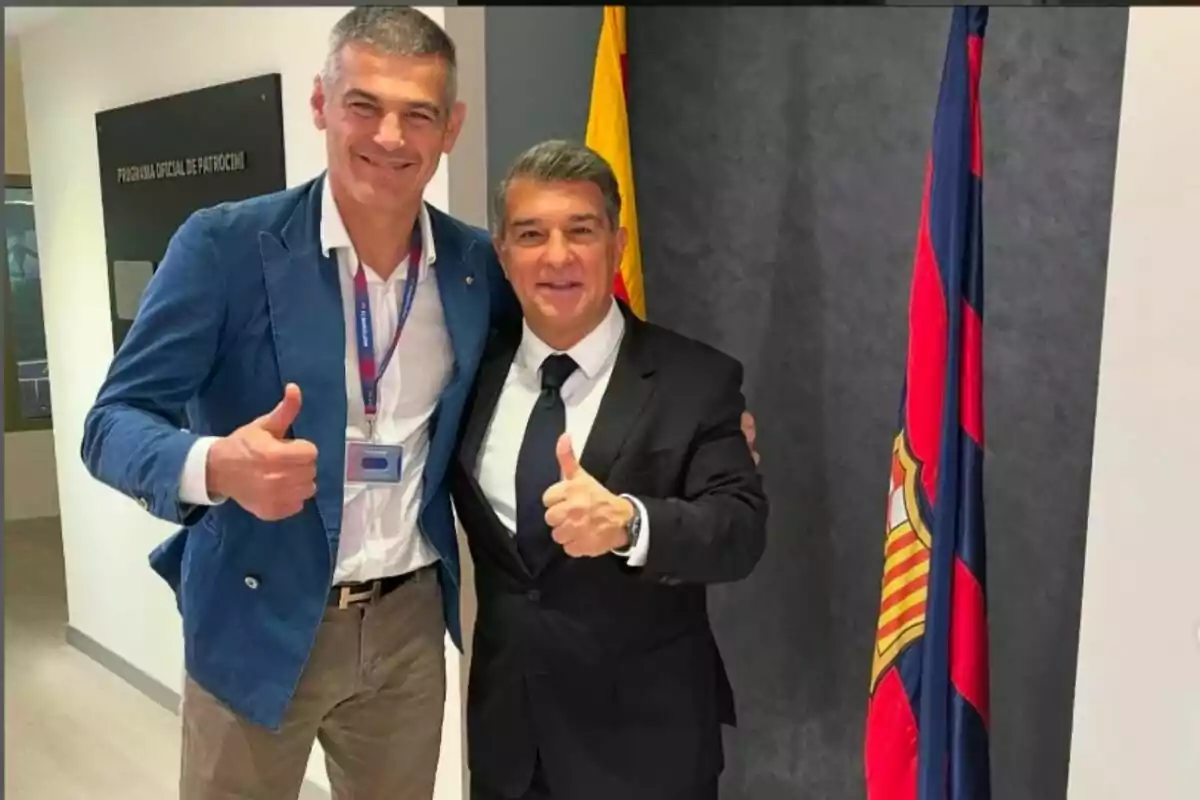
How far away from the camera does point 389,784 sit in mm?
1451

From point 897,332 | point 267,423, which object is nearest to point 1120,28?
point 897,332

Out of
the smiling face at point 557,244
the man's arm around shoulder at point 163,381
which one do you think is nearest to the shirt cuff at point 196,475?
the man's arm around shoulder at point 163,381

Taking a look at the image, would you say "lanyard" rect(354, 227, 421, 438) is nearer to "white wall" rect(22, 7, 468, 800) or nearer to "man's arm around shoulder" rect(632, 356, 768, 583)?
"man's arm around shoulder" rect(632, 356, 768, 583)

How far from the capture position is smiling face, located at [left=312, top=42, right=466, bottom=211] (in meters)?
1.17

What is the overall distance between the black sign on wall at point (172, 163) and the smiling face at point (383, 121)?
0.90m

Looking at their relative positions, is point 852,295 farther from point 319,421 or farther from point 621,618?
point 319,421

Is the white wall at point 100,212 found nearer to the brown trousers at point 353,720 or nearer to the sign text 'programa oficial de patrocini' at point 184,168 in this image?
the sign text 'programa oficial de patrocini' at point 184,168

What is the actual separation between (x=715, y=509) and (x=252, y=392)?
535 mm

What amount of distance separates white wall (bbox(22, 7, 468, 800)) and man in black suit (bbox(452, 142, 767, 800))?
64cm

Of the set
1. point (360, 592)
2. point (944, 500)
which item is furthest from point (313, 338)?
point (944, 500)

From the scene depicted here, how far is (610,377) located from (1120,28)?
0.80m

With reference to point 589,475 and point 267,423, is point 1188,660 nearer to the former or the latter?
point 589,475

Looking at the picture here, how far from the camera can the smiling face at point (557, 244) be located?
1.23 m

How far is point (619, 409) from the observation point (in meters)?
1.25
